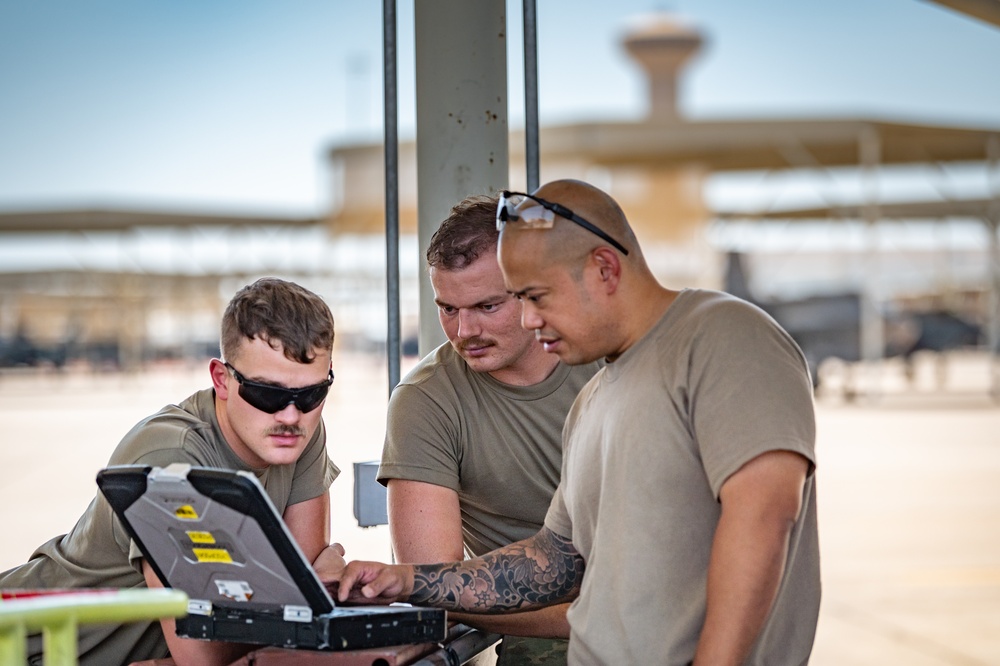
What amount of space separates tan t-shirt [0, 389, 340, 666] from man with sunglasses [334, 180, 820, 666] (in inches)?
29.6

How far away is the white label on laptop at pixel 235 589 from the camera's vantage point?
2.08 m

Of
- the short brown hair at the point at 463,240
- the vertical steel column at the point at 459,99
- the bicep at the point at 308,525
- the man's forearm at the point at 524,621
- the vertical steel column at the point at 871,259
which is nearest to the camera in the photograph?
the man's forearm at the point at 524,621

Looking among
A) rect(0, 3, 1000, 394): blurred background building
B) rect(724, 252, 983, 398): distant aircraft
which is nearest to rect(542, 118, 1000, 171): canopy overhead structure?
rect(0, 3, 1000, 394): blurred background building

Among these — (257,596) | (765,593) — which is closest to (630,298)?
(765,593)

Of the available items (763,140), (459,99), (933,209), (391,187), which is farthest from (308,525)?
(933,209)

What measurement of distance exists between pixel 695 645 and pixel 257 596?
81 cm

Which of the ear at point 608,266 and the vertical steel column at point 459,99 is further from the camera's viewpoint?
the vertical steel column at point 459,99

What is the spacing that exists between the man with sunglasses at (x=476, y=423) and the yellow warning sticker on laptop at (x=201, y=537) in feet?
2.61

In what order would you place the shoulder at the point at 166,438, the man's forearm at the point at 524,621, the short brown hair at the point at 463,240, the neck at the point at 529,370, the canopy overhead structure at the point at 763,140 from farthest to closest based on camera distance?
the canopy overhead structure at the point at 763,140, the neck at the point at 529,370, the short brown hair at the point at 463,240, the man's forearm at the point at 524,621, the shoulder at the point at 166,438

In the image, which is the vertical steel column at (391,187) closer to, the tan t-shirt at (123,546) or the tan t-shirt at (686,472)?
the tan t-shirt at (123,546)

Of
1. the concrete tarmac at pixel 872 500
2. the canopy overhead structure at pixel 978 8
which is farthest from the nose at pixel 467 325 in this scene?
the concrete tarmac at pixel 872 500

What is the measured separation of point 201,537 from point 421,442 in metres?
0.90

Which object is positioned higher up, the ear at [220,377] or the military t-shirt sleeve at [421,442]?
the ear at [220,377]

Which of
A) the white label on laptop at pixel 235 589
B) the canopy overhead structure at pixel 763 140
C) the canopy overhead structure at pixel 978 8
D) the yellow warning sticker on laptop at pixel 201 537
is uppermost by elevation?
the canopy overhead structure at pixel 763 140
